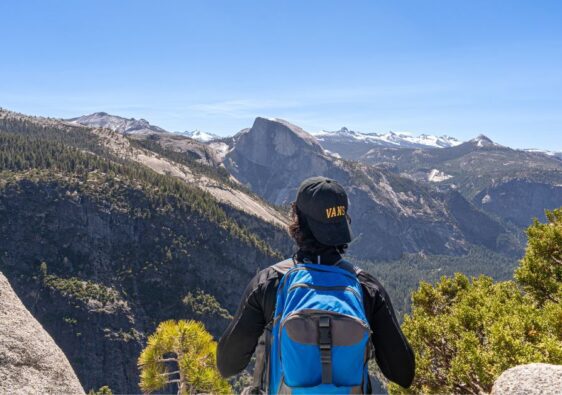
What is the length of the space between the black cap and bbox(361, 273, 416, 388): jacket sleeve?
662 mm

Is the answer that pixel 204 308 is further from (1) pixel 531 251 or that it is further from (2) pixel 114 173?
(1) pixel 531 251

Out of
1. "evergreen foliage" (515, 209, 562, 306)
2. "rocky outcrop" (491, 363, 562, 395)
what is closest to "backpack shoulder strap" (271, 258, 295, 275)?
"rocky outcrop" (491, 363, 562, 395)

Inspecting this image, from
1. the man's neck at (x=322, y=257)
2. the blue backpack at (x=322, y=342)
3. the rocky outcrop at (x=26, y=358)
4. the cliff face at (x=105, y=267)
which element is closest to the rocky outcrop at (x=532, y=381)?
the blue backpack at (x=322, y=342)

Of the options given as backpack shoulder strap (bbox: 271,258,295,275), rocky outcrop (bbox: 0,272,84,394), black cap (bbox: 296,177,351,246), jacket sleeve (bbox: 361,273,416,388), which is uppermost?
black cap (bbox: 296,177,351,246)

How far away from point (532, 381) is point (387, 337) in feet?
12.8

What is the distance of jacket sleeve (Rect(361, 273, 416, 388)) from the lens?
5.09 meters

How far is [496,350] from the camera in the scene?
503 inches

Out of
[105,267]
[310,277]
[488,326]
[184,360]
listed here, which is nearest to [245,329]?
[310,277]

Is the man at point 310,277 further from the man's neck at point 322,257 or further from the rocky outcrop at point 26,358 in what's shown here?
the rocky outcrop at point 26,358

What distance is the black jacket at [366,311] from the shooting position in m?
5.03

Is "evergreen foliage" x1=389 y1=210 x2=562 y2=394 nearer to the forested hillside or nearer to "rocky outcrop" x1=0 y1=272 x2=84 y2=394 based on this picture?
"rocky outcrop" x1=0 y1=272 x2=84 y2=394

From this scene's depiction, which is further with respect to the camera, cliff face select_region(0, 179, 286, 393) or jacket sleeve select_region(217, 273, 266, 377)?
cliff face select_region(0, 179, 286, 393)

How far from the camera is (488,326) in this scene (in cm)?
1606

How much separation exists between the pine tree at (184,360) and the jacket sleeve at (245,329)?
6.39 m
